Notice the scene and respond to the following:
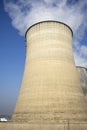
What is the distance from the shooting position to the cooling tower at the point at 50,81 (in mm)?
9242

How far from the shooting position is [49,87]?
31.5 feet

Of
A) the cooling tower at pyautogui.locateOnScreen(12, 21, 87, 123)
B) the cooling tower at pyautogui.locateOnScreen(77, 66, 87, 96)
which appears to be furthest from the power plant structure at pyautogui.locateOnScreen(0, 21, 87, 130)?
the cooling tower at pyautogui.locateOnScreen(77, 66, 87, 96)

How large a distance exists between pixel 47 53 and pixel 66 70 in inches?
60.4

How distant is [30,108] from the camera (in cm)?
955

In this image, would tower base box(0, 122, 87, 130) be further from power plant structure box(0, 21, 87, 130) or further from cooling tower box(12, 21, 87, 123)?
cooling tower box(12, 21, 87, 123)

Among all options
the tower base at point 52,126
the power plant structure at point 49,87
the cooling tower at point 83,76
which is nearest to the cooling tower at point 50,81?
the power plant structure at point 49,87

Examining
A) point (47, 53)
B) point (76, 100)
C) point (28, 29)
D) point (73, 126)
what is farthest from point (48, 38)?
point (73, 126)

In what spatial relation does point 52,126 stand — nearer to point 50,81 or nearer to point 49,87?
point 49,87

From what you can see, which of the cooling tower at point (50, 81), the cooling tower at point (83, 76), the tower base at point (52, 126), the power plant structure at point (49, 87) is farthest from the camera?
the cooling tower at point (83, 76)

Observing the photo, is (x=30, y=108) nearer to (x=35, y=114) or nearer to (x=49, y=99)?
(x=35, y=114)

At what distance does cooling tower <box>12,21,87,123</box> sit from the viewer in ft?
30.3

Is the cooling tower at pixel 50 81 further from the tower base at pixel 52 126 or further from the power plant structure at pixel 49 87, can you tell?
the tower base at pixel 52 126

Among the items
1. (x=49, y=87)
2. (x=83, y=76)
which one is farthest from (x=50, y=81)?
(x=83, y=76)

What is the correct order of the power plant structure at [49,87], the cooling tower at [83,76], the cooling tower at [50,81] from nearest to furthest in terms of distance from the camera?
the power plant structure at [49,87], the cooling tower at [50,81], the cooling tower at [83,76]
